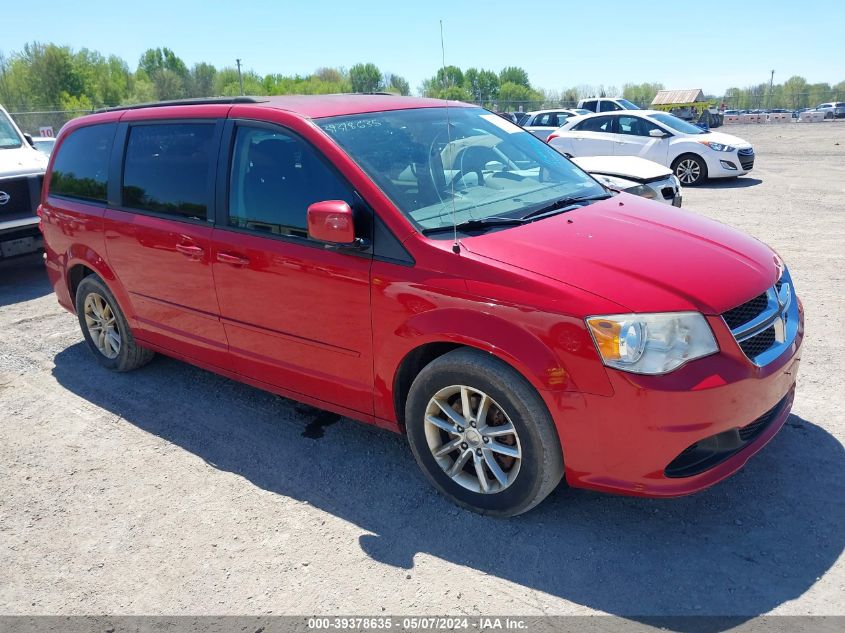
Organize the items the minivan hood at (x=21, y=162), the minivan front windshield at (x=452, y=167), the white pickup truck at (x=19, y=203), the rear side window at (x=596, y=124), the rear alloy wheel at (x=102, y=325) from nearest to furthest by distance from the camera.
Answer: the minivan front windshield at (x=452, y=167) → the rear alloy wheel at (x=102, y=325) → the white pickup truck at (x=19, y=203) → the minivan hood at (x=21, y=162) → the rear side window at (x=596, y=124)

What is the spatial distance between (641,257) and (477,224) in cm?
79

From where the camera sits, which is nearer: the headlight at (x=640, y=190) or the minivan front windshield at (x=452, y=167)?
the minivan front windshield at (x=452, y=167)

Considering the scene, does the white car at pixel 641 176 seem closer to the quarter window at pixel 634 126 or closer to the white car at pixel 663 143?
the white car at pixel 663 143

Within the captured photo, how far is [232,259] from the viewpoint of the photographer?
386 cm

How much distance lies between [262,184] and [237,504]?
1.73 metres

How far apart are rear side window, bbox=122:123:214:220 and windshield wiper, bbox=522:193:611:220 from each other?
192 cm

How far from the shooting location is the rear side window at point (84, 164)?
485 centimetres

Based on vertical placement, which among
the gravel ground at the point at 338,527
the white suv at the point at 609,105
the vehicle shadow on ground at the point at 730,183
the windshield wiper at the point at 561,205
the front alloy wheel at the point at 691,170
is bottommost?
Result: the gravel ground at the point at 338,527

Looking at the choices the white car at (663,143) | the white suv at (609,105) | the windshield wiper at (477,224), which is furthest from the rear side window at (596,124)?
the windshield wiper at (477,224)

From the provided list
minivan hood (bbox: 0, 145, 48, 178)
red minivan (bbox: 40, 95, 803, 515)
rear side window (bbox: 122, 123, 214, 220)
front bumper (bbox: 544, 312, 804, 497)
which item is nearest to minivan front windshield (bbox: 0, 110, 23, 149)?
minivan hood (bbox: 0, 145, 48, 178)

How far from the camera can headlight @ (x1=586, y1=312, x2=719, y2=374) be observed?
8.86 feet

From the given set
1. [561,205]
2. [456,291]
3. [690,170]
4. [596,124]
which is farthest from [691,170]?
[456,291]

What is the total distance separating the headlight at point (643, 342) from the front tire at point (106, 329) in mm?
3686

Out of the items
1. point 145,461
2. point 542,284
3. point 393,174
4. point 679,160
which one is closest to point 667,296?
point 542,284
